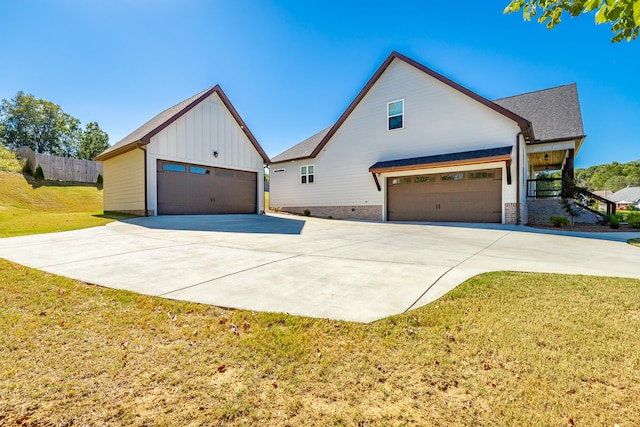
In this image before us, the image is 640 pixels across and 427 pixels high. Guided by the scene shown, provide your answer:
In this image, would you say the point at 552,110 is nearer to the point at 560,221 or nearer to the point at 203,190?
the point at 560,221

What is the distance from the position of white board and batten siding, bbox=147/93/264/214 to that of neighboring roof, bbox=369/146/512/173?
773 cm

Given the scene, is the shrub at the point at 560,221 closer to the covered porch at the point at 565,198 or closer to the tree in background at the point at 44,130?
the covered porch at the point at 565,198

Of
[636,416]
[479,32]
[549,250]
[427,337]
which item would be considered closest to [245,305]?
A: [427,337]

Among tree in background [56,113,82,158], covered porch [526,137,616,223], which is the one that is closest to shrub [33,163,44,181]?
tree in background [56,113,82,158]

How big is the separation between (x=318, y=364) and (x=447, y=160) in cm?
1288

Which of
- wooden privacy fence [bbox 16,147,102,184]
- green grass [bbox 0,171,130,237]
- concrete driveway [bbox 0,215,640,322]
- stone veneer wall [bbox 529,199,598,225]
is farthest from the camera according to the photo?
wooden privacy fence [bbox 16,147,102,184]

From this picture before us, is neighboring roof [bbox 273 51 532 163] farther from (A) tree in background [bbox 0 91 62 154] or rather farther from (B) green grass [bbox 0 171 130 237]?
(A) tree in background [bbox 0 91 62 154]

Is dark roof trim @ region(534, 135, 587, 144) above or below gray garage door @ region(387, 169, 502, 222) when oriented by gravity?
above

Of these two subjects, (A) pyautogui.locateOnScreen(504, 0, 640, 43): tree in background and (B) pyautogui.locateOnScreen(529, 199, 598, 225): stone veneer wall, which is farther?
(B) pyautogui.locateOnScreen(529, 199, 598, 225): stone veneer wall

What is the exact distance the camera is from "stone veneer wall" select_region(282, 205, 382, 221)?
51.9 feet

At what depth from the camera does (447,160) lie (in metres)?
12.9

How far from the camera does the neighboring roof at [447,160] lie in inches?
461

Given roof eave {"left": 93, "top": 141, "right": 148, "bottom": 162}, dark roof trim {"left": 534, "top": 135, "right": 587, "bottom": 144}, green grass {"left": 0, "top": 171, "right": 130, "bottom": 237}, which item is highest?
dark roof trim {"left": 534, "top": 135, "right": 587, "bottom": 144}

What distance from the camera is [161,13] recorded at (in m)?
10.3
